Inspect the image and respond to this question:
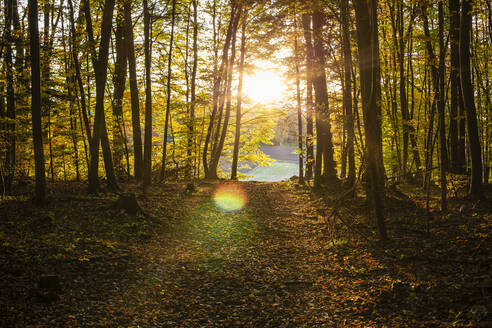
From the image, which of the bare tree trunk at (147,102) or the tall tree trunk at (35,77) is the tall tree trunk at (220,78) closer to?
A: the bare tree trunk at (147,102)

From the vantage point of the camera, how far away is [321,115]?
12.0 meters

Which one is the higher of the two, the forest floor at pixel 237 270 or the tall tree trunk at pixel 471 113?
the tall tree trunk at pixel 471 113

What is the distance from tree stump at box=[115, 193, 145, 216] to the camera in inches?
335

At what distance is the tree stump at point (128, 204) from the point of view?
852 centimetres

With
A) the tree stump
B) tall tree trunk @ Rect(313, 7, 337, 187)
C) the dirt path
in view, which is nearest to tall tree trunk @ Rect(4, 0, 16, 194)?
the tree stump

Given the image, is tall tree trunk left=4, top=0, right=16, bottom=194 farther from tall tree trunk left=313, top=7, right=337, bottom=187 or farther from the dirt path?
tall tree trunk left=313, top=7, right=337, bottom=187

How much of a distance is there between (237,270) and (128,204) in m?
4.19

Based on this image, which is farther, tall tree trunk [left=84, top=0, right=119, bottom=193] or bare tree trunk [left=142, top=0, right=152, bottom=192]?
bare tree trunk [left=142, top=0, right=152, bottom=192]

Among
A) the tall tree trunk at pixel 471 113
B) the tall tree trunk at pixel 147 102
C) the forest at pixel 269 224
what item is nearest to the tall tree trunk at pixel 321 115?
the forest at pixel 269 224

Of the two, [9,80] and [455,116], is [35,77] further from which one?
[455,116]

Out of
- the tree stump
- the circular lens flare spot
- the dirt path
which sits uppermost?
the tree stump

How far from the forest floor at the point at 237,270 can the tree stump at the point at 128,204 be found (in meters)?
0.21

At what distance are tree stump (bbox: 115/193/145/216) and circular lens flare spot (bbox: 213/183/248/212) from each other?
3352mm

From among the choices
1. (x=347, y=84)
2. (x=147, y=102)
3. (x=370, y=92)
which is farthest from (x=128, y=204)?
(x=347, y=84)
